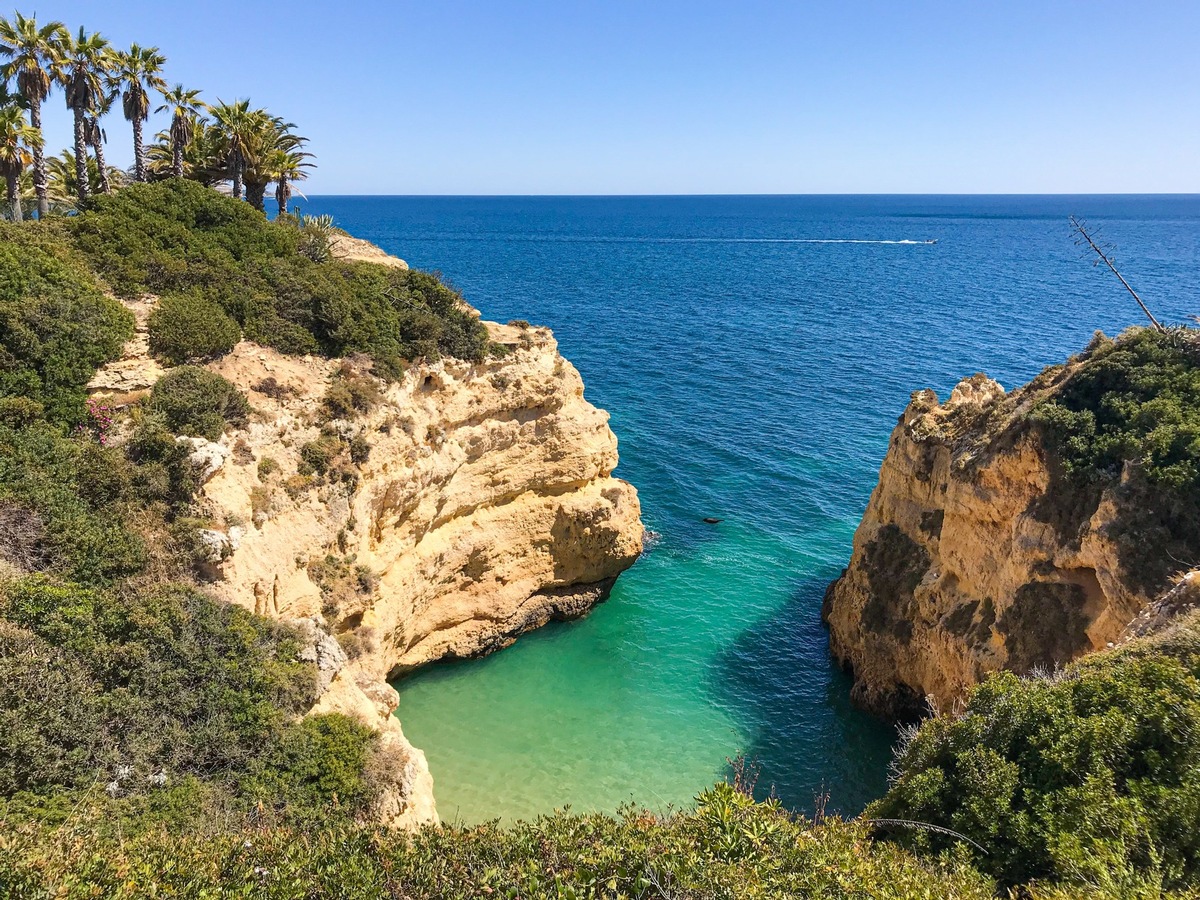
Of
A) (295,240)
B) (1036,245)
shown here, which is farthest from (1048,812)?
(1036,245)

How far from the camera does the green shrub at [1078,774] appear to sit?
363 inches

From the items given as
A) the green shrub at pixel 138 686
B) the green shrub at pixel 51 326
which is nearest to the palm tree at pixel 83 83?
the green shrub at pixel 51 326

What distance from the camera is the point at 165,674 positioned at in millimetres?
12352

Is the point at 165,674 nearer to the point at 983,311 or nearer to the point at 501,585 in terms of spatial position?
the point at 501,585

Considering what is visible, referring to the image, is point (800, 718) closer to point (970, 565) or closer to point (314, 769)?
point (970, 565)

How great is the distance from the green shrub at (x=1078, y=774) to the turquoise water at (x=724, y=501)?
8.70 meters

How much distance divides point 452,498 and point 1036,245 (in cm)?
14292

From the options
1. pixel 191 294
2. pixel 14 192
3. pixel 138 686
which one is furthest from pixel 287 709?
pixel 14 192

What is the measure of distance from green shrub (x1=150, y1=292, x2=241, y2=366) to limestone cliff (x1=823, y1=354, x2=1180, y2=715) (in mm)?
19795

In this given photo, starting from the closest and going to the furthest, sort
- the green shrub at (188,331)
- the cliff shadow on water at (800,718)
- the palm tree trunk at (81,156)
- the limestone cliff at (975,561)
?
the limestone cliff at (975,561), the green shrub at (188,331), the cliff shadow on water at (800,718), the palm tree trunk at (81,156)

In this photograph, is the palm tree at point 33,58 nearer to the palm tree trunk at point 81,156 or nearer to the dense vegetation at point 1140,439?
the palm tree trunk at point 81,156

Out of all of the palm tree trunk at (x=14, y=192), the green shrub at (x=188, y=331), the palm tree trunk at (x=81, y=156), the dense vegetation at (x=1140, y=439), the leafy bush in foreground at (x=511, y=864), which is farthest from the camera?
the palm tree trunk at (x=81, y=156)

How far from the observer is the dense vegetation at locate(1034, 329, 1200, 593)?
1562 cm

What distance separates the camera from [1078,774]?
409 inches
